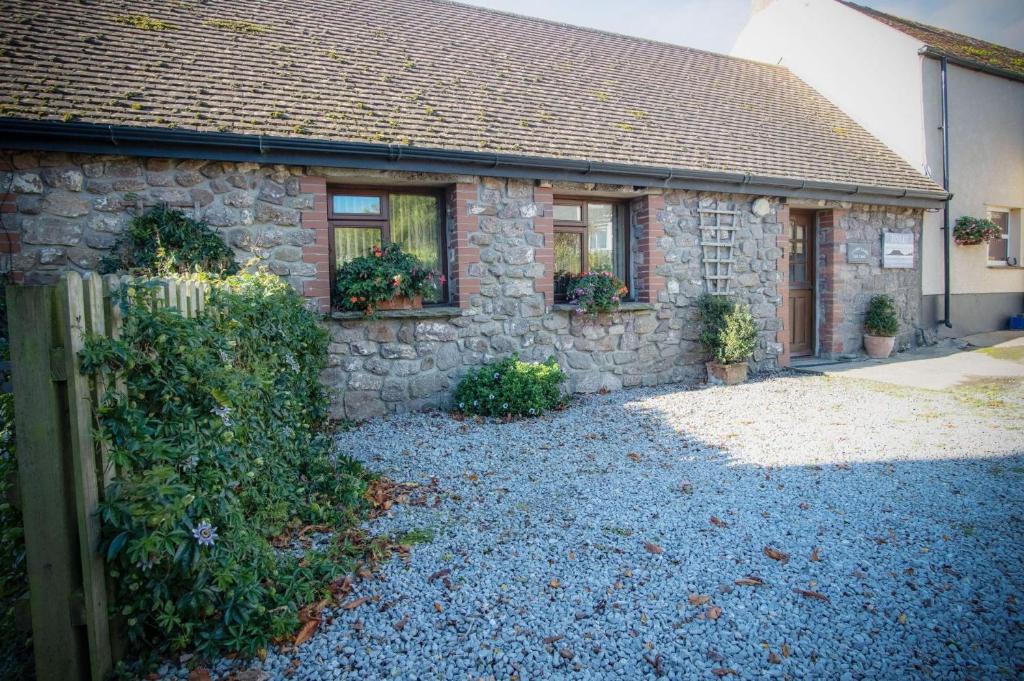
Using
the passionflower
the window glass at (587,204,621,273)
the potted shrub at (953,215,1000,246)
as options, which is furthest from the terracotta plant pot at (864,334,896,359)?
the passionflower

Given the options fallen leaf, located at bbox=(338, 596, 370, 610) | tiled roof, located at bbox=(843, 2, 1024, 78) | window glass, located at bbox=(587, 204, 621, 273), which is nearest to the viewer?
fallen leaf, located at bbox=(338, 596, 370, 610)

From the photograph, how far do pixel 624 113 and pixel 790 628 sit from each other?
7575 mm

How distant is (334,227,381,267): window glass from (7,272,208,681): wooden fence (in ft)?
15.0

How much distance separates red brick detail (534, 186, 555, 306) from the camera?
696cm

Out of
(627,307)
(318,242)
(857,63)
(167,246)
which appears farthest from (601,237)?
(857,63)

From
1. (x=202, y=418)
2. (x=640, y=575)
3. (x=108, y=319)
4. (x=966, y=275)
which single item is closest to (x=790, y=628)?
(x=640, y=575)

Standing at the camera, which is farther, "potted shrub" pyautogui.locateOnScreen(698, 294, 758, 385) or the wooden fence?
"potted shrub" pyautogui.locateOnScreen(698, 294, 758, 385)

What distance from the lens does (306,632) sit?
2357 millimetres

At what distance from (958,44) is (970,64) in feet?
7.07

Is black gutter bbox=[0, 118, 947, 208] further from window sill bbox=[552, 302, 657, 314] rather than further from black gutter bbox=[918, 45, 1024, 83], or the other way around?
black gutter bbox=[918, 45, 1024, 83]

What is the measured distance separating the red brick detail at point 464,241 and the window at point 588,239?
1.32m

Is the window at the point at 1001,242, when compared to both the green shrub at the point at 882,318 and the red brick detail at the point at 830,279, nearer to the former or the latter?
the green shrub at the point at 882,318

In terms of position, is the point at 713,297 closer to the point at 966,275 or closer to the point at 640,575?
the point at 640,575

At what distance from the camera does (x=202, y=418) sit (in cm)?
231
